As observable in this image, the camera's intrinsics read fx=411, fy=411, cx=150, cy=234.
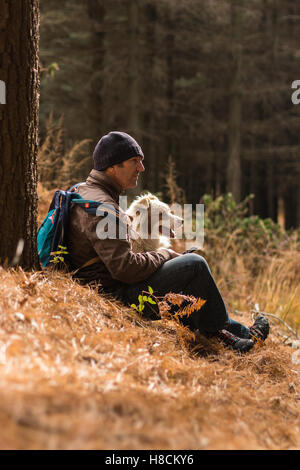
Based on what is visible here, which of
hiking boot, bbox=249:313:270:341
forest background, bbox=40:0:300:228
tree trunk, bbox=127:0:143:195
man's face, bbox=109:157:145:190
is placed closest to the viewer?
man's face, bbox=109:157:145:190

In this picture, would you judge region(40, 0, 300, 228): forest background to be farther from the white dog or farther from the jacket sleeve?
the jacket sleeve

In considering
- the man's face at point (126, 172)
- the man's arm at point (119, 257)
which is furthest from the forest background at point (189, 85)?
the man's arm at point (119, 257)

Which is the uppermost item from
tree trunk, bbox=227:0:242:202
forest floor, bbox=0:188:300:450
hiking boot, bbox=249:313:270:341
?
tree trunk, bbox=227:0:242:202

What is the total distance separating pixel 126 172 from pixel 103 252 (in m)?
0.69

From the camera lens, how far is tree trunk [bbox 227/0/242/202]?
619 inches

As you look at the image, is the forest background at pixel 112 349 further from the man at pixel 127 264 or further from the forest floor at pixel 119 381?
the man at pixel 127 264

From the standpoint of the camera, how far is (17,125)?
2.58 m

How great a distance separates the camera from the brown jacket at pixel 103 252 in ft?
8.80

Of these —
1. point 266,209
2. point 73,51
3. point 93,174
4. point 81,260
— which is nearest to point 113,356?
point 81,260

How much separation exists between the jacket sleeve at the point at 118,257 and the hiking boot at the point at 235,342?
2.57ft

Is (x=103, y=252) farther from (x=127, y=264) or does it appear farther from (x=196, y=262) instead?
(x=196, y=262)

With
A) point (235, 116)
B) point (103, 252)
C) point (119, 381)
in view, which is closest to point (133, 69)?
point (235, 116)

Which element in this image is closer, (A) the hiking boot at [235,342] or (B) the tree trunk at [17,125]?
(B) the tree trunk at [17,125]

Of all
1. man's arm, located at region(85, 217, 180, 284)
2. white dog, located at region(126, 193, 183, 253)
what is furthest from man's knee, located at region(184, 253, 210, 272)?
white dog, located at region(126, 193, 183, 253)
